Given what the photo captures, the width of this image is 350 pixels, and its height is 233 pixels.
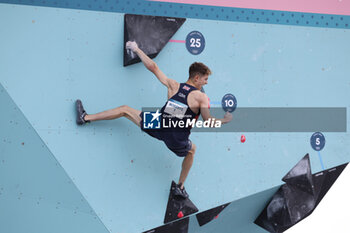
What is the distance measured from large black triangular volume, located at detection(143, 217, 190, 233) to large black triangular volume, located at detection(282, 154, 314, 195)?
97 centimetres

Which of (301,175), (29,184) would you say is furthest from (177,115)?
(301,175)

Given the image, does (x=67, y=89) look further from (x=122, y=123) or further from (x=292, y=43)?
(x=292, y=43)

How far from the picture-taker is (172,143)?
4.55 m

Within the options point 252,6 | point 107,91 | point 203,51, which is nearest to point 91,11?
point 107,91

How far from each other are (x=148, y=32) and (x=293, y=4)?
138cm

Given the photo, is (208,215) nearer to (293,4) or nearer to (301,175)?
(301,175)

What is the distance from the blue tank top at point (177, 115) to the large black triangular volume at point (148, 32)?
1.46 feet

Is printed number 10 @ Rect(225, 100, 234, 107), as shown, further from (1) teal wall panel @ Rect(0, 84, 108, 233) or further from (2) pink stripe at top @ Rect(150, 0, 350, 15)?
(1) teal wall panel @ Rect(0, 84, 108, 233)

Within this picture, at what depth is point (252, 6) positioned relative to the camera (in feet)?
16.5

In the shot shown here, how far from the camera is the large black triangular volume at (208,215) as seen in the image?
4.97m

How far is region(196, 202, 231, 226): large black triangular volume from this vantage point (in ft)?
16.3

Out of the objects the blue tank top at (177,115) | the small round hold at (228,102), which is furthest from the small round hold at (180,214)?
the small round hold at (228,102)

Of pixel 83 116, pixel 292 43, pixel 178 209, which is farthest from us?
pixel 292 43

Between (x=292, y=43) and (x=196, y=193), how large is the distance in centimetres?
158
